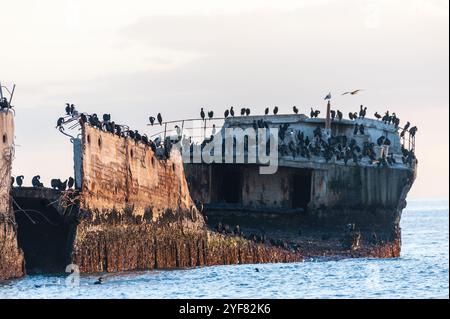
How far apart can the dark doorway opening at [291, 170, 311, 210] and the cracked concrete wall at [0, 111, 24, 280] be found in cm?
2345

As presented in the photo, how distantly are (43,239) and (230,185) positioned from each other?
64.6ft

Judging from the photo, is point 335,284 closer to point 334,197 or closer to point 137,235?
point 137,235

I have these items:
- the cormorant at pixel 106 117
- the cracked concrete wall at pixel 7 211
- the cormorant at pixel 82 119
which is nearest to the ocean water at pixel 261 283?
the cracked concrete wall at pixel 7 211

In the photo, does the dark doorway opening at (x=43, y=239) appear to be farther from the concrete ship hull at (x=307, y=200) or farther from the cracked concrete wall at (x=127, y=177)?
the concrete ship hull at (x=307, y=200)

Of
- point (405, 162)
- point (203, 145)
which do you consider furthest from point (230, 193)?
point (405, 162)

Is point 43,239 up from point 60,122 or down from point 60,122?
down

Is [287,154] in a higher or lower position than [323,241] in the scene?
higher

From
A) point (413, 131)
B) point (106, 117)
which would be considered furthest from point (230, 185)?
point (106, 117)

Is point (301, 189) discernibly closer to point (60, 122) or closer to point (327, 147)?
point (327, 147)

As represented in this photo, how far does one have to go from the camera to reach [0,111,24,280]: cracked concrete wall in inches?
1438

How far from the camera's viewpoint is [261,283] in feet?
135
